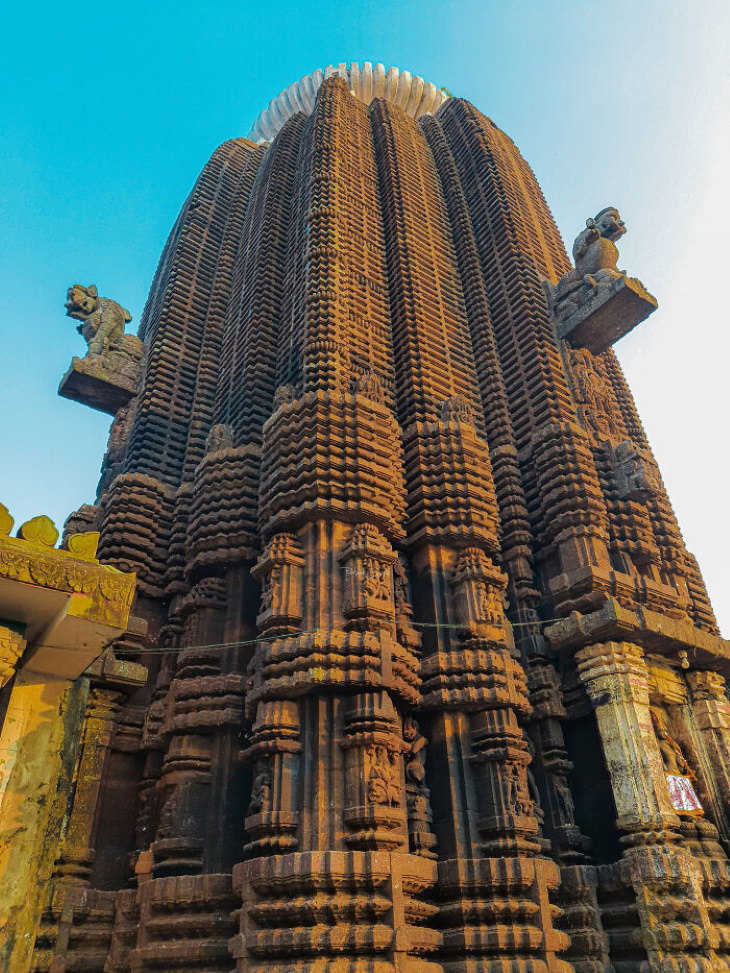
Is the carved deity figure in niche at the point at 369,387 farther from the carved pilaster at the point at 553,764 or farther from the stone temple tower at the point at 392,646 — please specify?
the carved pilaster at the point at 553,764

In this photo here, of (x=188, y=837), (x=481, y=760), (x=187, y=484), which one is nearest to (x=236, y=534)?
(x=187, y=484)

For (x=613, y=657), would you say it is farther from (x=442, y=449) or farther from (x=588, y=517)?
(x=442, y=449)

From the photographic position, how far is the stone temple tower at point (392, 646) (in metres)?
8.50

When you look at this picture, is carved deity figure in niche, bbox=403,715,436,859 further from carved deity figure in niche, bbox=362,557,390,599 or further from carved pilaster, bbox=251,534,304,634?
carved pilaster, bbox=251,534,304,634

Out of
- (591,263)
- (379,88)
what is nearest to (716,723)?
(591,263)

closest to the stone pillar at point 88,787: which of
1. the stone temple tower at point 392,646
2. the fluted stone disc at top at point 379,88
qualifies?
the stone temple tower at point 392,646

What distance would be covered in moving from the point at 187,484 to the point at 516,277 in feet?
31.6

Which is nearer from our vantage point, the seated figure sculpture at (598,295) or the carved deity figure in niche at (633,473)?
the carved deity figure in niche at (633,473)

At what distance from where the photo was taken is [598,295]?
53.2 feet

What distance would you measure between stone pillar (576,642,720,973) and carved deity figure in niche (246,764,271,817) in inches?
189

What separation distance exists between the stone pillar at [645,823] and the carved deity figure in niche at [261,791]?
4794mm

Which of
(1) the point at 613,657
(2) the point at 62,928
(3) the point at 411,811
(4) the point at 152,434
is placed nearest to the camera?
(3) the point at 411,811

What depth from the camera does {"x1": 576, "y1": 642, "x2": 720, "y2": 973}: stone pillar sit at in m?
8.67

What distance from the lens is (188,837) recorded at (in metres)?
9.66
